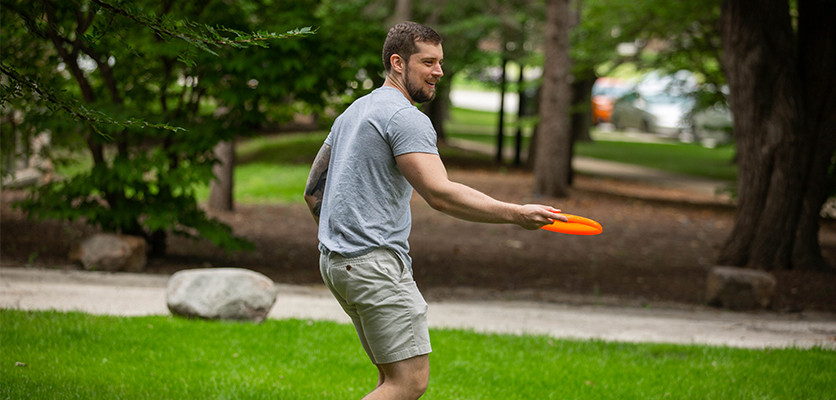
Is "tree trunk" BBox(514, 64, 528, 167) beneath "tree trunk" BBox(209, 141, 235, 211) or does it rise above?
above

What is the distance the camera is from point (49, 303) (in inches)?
244

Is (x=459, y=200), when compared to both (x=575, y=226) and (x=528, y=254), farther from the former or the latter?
(x=528, y=254)

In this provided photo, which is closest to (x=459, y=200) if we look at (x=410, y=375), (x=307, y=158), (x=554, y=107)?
(x=410, y=375)

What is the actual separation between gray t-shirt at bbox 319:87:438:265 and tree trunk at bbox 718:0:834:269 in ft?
24.8

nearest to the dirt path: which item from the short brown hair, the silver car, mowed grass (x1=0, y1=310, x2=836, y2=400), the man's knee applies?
mowed grass (x1=0, y1=310, x2=836, y2=400)

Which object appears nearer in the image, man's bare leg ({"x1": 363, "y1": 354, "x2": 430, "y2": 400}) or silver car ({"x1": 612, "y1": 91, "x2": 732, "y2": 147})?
man's bare leg ({"x1": 363, "y1": 354, "x2": 430, "y2": 400})

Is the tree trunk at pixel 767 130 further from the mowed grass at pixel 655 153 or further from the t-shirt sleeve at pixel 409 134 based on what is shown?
the mowed grass at pixel 655 153

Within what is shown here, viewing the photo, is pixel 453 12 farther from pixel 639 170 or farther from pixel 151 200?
pixel 151 200

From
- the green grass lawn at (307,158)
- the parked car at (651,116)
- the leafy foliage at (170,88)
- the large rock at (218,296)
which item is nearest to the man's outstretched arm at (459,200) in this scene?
the large rock at (218,296)

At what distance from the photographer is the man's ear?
2.75 meters

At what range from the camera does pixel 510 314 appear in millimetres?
7215

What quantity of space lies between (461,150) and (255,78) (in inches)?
573

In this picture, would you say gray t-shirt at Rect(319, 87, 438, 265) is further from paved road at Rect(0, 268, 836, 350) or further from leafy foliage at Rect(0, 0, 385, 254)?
leafy foliage at Rect(0, 0, 385, 254)

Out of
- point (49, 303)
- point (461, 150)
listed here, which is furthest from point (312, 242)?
point (461, 150)
